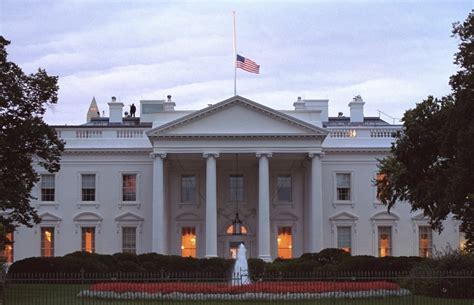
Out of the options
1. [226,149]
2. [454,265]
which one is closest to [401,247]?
[226,149]

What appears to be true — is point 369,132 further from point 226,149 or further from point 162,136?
point 162,136

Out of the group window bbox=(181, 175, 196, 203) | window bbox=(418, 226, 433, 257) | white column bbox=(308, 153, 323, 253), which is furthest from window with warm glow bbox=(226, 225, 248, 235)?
window bbox=(418, 226, 433, 257)

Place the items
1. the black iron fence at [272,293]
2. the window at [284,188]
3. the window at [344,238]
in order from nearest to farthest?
the black iron fence at [272,293] → the window at [344,238] → the window at [284,188]

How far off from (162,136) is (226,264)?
30.3ft

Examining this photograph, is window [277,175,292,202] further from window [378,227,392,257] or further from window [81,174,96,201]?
window [81,174,96,201]

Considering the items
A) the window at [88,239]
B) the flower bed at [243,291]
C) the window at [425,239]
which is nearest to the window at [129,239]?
the window at [88,239]

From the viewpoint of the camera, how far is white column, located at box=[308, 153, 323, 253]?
1953 inches

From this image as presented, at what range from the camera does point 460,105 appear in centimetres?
2930

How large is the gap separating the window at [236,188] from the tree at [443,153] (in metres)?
13.9

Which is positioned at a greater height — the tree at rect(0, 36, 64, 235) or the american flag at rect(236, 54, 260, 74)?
the american flag at rect(236, 54, 260, 74)

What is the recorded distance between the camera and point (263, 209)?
49.8 metres

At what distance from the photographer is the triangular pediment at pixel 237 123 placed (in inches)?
1969

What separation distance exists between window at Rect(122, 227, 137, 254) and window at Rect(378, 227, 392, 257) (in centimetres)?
1525

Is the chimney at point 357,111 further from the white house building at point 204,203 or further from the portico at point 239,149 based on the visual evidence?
the portico at point 239,149
